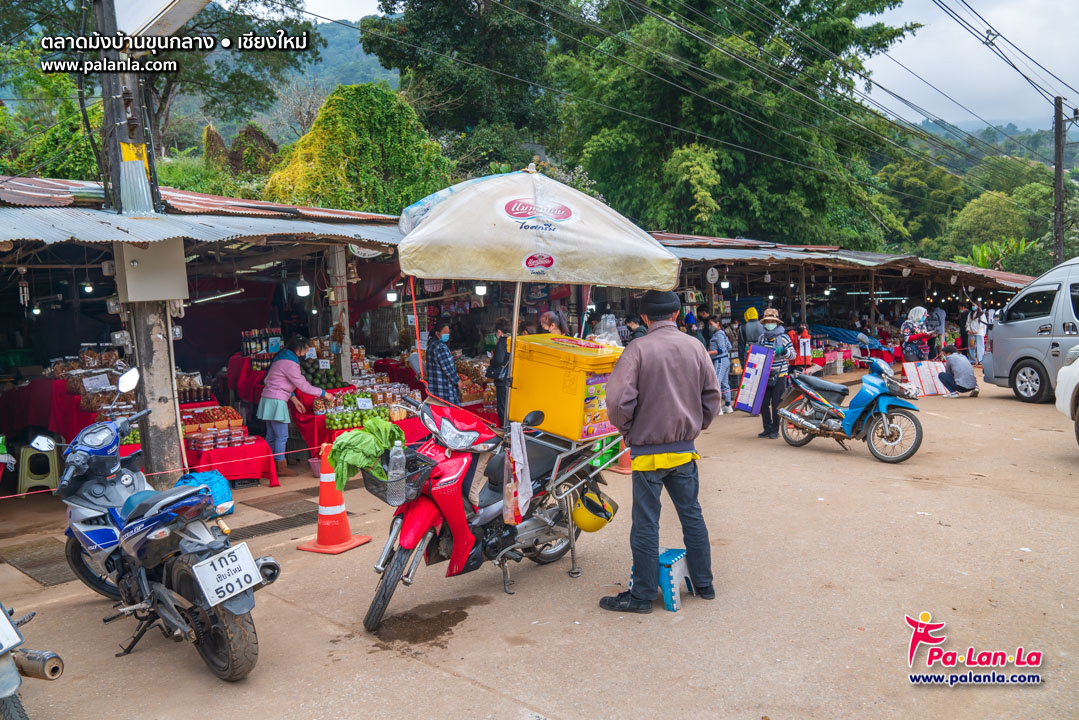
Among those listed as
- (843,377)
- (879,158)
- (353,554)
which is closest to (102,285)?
(353,554)

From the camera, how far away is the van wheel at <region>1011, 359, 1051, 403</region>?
11.8 m

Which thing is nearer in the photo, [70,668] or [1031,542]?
[70,668]

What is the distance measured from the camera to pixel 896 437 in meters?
8.19

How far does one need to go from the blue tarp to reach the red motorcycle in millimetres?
15304

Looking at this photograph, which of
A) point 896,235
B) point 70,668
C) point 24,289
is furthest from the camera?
point 896,235

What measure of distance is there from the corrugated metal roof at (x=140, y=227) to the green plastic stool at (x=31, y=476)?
9.41 ft

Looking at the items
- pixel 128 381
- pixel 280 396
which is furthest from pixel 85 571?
pixel 280 396

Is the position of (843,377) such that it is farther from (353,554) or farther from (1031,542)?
(353,554)

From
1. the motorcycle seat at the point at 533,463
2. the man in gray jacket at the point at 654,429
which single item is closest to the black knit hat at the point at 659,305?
the man in gray jacket at the point at 654,429

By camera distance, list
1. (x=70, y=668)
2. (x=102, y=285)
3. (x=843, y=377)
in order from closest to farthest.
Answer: (x=70, y=668) → (x=102, y=285) → (x=843, y=377)

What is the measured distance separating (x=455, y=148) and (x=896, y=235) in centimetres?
3141

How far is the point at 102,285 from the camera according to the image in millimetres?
12820

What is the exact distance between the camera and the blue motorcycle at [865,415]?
8211 mm

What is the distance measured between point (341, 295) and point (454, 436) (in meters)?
6.10
